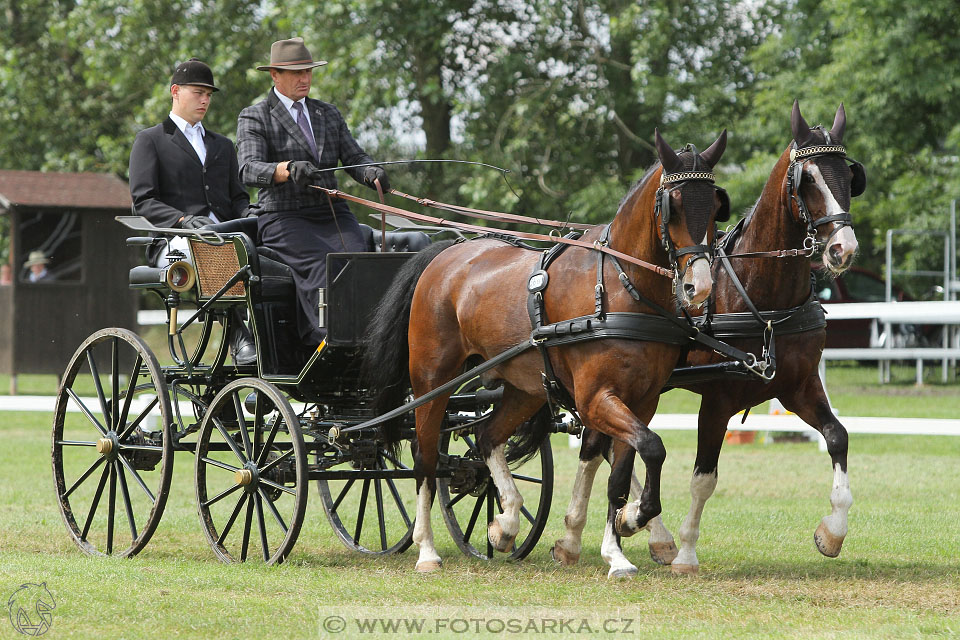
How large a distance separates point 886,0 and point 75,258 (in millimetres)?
11800

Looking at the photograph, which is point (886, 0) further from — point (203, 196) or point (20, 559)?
point (20, 559)

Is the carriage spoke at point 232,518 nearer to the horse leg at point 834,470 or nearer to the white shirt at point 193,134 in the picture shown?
the white shirt at point 193,134

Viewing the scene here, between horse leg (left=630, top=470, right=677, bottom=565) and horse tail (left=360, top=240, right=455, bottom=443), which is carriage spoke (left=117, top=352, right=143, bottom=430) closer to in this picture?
horse tail (left=360, top=240, right=455, bottom=443)

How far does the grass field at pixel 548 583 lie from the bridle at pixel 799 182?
5.13ft

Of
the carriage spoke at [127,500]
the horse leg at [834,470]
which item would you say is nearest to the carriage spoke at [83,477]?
the carriage spoke at [127,500]

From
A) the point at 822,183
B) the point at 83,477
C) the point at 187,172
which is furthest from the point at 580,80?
the point at 822,183

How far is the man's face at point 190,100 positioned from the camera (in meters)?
7.57

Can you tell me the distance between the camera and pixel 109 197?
18.3 m

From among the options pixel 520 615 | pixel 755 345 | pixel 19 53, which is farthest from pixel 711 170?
pixel 19 53

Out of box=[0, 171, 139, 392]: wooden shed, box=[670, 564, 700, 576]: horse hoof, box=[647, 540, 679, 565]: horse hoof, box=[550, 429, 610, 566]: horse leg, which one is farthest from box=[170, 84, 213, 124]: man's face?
box=[0, 171, 139, 392]: wooden shed

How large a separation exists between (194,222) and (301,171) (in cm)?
80

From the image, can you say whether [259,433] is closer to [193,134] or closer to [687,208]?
[193,134]
